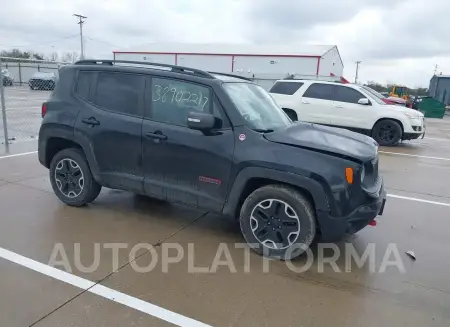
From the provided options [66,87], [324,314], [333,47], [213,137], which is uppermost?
[333,47]

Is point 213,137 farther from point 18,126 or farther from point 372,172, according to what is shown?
point 18,126

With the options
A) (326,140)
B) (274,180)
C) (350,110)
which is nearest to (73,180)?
(274,180)

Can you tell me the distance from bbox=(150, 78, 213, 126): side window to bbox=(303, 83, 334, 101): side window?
8033 millimetres

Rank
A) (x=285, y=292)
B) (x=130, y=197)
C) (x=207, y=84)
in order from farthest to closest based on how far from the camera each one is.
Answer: (x=130, y=197)
(x=207, y=84)
(x=285, y=292)

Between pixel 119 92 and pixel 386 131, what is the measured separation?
9.11 m

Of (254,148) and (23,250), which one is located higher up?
(254,148)

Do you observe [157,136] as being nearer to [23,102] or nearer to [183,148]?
[183,148]

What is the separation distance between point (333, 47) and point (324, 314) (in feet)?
121

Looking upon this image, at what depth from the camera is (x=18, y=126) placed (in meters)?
11.3

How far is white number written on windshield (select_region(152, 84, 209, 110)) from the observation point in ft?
13.0

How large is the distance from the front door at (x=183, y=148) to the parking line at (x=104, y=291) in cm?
130

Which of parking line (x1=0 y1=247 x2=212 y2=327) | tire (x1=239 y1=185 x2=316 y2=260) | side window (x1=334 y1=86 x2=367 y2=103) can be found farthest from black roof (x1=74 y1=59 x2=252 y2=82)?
side window (x1=334 y1=86 x2=367 y2=103)

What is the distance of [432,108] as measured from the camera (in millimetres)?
25531

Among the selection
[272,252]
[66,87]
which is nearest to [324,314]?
[272,252]
